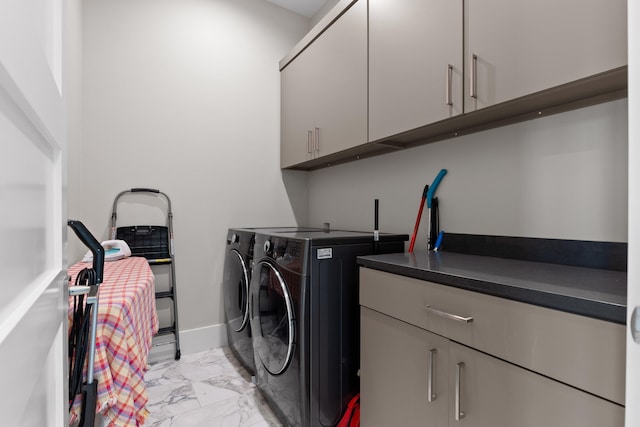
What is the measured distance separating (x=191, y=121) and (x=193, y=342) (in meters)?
1.70

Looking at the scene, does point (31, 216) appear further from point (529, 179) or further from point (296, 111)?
point (296, 111)

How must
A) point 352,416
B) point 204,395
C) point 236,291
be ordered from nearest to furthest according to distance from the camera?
point 352,416
point 204,395
point 236,291

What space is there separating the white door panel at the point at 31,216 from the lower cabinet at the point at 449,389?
980mm

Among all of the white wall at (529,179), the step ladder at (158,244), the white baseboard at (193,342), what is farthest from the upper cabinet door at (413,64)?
the white baseboard at (193,342)

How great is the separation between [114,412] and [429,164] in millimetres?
1722

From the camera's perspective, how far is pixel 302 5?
272 cm

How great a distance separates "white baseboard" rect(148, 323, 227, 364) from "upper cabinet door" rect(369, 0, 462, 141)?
1933mm

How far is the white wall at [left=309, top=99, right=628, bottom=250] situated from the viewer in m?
1.10

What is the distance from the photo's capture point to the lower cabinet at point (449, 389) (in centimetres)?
73

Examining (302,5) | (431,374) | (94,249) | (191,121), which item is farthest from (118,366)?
(302,5)

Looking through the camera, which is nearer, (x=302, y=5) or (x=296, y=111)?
(x=296, y=111)

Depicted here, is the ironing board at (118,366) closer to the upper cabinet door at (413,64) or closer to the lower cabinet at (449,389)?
the lower cabinet at (449,389)

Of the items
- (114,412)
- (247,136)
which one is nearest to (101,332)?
(114,412)

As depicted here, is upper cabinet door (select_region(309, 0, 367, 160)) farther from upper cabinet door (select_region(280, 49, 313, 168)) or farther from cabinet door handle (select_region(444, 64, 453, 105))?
cabinet door handle (select_region(444, 64, 453, 105))
